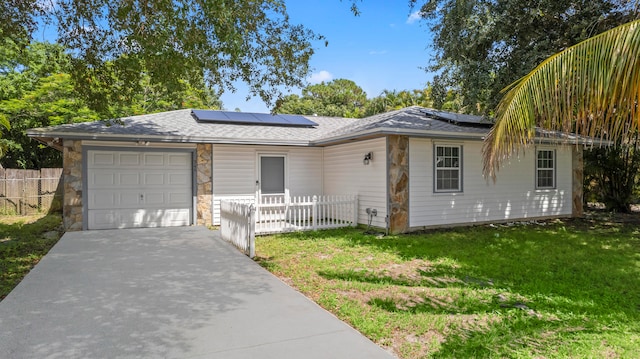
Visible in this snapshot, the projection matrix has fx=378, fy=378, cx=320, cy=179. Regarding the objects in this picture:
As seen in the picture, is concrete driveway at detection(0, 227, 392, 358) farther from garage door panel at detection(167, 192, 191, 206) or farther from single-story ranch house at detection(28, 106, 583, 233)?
garage door panel at detection(167, 192, 191, 206)

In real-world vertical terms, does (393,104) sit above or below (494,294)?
above

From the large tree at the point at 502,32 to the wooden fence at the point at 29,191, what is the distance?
13.5 metres

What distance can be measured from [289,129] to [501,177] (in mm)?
6679

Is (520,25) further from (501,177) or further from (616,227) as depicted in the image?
(616,227)

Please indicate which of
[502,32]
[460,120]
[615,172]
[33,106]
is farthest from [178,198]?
[615,172]

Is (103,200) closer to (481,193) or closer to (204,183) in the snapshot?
(204,183)

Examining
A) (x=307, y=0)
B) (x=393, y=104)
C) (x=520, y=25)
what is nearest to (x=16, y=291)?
(x=307, y=0)

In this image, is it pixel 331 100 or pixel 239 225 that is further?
pixel 331 100

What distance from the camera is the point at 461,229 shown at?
32.5ft

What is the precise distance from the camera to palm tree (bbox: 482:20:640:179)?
3770 millimetres

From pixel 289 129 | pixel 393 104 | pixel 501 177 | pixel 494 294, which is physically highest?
pixel 393 104

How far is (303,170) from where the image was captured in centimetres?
1197

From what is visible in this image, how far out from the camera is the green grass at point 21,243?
560 centimetres

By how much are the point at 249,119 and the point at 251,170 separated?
7.57 feet
